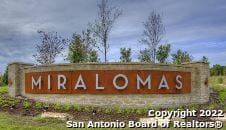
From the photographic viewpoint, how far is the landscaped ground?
1534cm

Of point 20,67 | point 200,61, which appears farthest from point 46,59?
point 200,61

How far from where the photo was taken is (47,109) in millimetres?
20594

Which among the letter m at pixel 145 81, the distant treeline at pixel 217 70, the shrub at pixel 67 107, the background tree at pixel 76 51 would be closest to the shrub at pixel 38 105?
the shrub at pixel 67 107

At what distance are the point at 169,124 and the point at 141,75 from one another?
19.9 ft

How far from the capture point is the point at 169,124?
50.6 ft

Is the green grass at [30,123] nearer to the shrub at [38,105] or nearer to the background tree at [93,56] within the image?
the shrub at [38,105]

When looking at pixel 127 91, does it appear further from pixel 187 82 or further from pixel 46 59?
pixel 46 59

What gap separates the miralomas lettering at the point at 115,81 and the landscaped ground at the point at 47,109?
42.3 inches

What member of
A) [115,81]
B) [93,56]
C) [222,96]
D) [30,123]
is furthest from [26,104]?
[93,56]


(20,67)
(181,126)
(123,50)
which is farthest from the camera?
(123,50)

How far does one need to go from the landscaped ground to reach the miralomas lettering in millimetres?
1074

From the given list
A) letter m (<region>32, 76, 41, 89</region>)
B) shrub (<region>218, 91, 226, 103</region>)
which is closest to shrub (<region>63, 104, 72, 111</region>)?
letter m (<region>32, 76, 41, 89</region>)

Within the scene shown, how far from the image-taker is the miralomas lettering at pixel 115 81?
21.0m

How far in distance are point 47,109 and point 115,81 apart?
3.83 m
